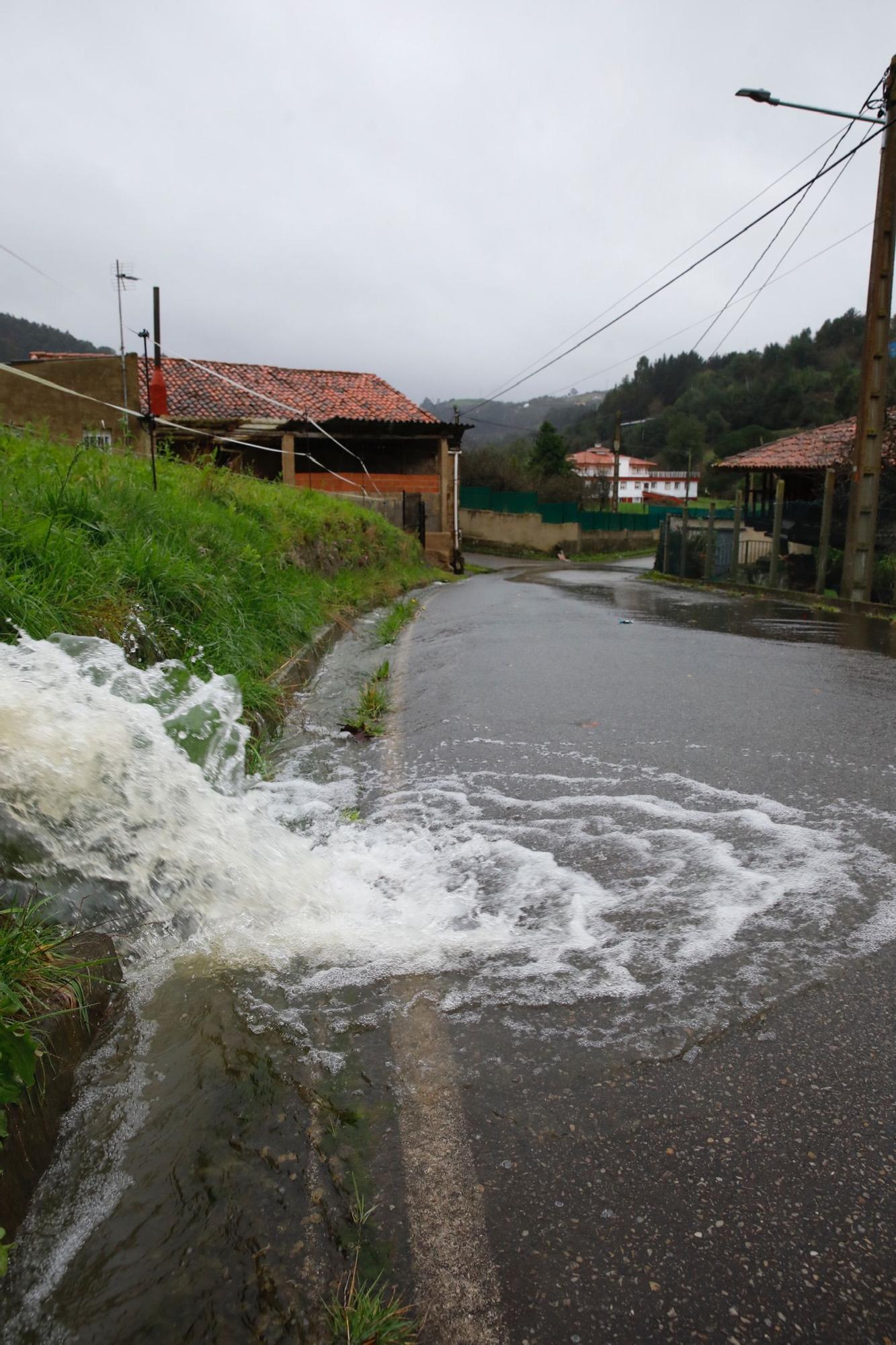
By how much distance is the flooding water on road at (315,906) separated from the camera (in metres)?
1.81

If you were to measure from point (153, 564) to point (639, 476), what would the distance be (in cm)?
11315

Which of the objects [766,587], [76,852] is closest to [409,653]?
[76,852]

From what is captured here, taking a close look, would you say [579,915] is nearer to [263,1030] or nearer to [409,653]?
[263,1030]

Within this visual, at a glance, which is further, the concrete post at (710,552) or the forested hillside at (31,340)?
the forested hillside at (31,340)

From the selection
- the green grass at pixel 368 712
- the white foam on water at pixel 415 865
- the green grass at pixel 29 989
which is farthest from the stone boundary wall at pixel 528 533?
the green grass at pixel 29 989

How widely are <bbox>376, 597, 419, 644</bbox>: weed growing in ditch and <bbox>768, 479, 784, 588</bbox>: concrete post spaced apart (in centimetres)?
695

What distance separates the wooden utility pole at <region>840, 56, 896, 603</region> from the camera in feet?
43.1

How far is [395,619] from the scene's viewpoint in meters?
11.4

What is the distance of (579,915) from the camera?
309 centimetres

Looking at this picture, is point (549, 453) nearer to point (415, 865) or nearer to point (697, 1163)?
point (415, 865)

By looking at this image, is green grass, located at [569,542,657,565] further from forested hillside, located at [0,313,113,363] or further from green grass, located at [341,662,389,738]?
green grass, located at [341,662,389,738]

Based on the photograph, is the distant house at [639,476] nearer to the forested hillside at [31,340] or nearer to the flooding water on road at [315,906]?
the forested hillside at [31,340]

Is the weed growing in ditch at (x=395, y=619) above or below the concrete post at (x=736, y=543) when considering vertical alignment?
below

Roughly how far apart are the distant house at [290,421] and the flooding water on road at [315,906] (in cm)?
1746
